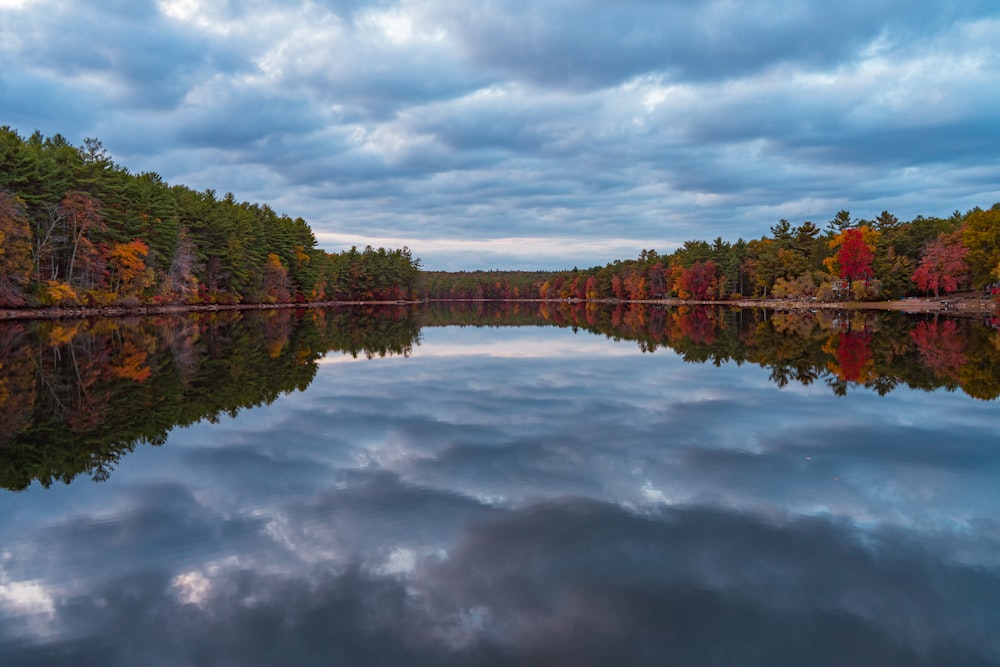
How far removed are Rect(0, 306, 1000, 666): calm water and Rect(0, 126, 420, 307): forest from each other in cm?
4498

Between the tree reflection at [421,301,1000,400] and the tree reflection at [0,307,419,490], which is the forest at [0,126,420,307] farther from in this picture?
the tree reflection at [421,301,1000,400]

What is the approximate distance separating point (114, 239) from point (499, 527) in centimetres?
7182

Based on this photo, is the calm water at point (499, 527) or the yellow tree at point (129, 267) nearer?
the calm water at point (499, 527)

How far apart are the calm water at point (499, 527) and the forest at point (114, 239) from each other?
4498 centimetres

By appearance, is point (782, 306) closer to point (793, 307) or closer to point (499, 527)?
point (793, 307)

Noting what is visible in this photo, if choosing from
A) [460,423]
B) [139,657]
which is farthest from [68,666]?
[460,423]

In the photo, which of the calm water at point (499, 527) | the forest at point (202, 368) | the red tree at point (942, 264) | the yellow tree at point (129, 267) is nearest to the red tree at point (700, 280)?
the red tree at point (942, 264)

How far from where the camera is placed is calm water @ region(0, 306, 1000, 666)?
19.7 feet

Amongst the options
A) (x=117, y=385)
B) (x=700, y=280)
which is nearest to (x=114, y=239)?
(x=117, y=385)

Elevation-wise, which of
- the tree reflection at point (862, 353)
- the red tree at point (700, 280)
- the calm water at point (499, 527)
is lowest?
the tree reflection at point (862, 353)

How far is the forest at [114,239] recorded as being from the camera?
5334 centimetres

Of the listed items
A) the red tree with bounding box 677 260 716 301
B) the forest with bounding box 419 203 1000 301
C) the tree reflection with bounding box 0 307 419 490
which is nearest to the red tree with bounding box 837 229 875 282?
the forest with bounding box 419 203 1000 301

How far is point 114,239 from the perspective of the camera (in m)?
65.8

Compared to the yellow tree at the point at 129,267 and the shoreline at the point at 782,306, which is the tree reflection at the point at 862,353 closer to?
the shoreline at the point at 782,306
